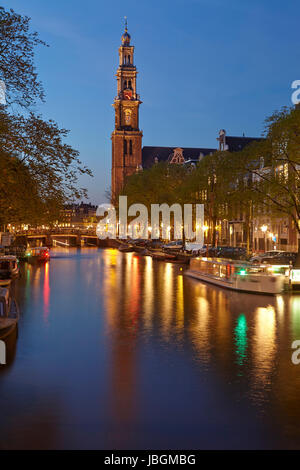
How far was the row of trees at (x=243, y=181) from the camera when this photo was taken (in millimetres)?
41781

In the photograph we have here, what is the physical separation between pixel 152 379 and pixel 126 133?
166349 millimetres

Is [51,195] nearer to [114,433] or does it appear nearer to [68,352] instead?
[68,352]

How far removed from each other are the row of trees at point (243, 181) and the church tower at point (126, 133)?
6829 centimetres

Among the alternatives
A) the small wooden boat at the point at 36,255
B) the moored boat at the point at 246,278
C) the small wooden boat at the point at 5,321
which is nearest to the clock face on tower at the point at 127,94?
the small wooden boat at the point at 36,255

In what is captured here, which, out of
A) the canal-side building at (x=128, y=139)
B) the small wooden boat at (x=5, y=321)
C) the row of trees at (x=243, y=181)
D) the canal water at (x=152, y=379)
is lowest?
the canal water at (x=152, y=379)

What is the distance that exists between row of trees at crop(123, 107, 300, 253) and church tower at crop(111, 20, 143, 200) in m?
68.3

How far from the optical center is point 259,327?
20.4m

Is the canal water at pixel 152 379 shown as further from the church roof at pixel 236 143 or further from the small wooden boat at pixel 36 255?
the church roof at pixel 236 143

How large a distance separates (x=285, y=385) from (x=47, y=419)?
526cm

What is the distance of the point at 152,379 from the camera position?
13.0m

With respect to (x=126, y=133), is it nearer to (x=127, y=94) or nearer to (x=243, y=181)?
(x=127, y=94)

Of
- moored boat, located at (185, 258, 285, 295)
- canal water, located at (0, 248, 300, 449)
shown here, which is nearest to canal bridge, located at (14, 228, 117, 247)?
moored boat, located at (185, 258, 285, 295)

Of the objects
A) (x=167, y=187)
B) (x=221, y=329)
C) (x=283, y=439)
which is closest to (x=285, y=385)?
(x=283, y=439)

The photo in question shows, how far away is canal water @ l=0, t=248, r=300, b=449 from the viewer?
9.39 m
